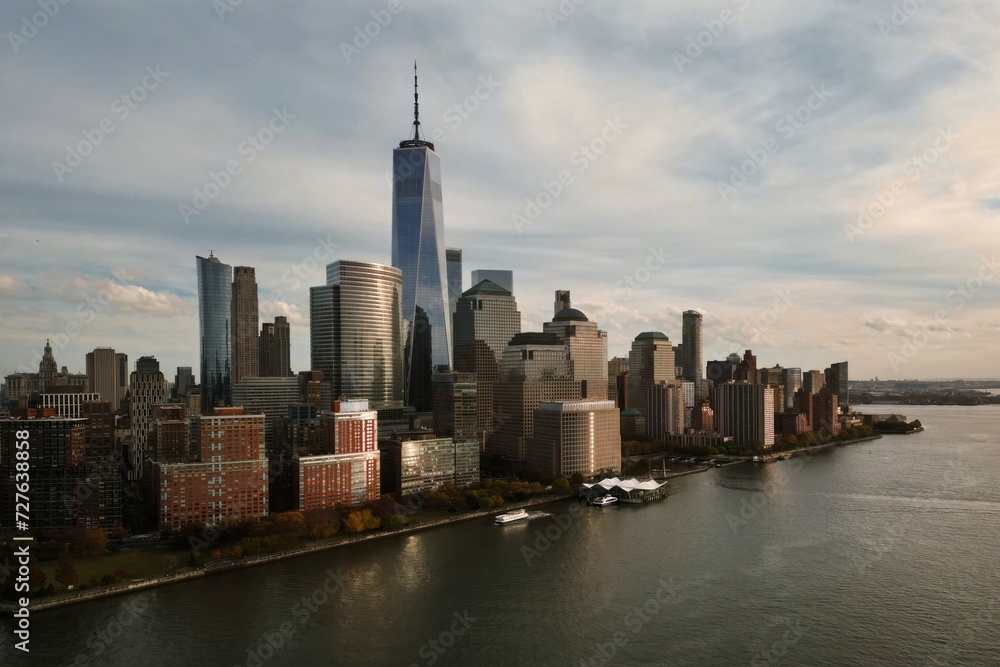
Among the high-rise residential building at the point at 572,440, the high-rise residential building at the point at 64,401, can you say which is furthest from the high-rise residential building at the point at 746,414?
the high-rise residential building at the point at 64,401

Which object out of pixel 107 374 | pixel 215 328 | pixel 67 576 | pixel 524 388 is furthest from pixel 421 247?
pixel 67 576

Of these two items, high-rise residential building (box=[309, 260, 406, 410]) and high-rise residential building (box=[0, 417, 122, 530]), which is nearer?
high-rise residential building (box=[0, 417, 122, 530])

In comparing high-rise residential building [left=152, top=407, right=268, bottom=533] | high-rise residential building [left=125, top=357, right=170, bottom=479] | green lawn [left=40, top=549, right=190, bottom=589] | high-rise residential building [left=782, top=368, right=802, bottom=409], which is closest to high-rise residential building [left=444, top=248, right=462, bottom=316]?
high-rise residential building [left=125, top=357, right=170, bottom=479]

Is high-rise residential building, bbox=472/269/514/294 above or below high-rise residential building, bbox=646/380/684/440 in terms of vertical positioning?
above

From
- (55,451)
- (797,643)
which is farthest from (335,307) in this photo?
(797,643)

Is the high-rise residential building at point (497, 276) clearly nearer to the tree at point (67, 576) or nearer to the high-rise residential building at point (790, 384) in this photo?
the high-rise residential building at point (790, 384)

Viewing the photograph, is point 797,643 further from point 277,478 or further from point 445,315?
point 445,315

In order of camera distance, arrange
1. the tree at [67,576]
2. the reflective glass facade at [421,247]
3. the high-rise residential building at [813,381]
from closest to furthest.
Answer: the tree at [67,576], the reflective glass facade at [421,247], the high-rise residential building at [813,381]

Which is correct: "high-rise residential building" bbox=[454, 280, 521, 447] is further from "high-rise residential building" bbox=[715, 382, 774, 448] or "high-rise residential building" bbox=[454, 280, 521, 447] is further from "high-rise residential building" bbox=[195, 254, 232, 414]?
"high-rise residential building" bbox=[195, 254, 232, 414]
